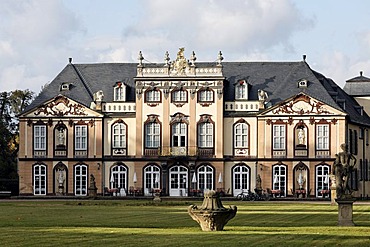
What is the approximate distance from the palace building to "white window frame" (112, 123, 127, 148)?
3.4 inches

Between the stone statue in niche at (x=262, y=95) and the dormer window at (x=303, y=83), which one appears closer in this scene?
the stone statue in niche at (x=262, y=95)

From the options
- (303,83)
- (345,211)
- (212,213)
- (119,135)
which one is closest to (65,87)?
(119,135)

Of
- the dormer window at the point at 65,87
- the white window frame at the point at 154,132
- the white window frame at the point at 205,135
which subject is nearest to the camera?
the white window frame at the point at 205,135

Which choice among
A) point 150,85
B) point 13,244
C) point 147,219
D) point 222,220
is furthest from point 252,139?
point 13,244

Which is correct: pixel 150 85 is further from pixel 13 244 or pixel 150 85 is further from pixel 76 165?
pixel 13 244

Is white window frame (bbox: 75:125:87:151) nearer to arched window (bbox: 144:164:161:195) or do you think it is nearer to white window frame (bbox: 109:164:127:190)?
white window frame (bbox: 109:164:127:190)

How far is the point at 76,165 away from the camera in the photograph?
90188 mm

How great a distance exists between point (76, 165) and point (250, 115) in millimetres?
15758

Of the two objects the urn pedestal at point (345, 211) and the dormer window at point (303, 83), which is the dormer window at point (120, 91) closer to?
the dormer window at point (303, 83)

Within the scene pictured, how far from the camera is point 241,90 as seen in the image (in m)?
89.6

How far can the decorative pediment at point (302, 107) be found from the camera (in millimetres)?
86688

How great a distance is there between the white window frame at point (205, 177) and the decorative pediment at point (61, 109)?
10.4 meters

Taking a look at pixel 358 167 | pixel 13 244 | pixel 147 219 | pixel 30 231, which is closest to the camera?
pixel 13 244

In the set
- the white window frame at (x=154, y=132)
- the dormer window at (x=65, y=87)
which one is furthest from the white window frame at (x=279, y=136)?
the dormer window at (x=65, y=87)
